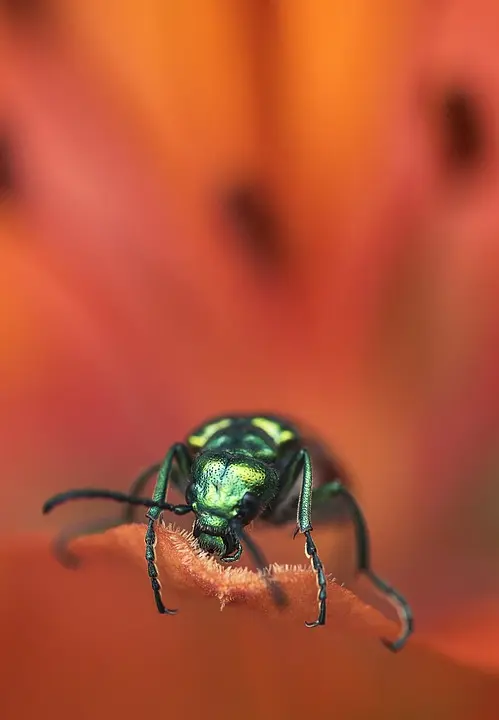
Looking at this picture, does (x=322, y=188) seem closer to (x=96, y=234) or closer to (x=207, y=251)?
(x=207, y=251)

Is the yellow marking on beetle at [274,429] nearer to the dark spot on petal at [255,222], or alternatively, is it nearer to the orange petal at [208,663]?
the dark spot on petal at [255,222]

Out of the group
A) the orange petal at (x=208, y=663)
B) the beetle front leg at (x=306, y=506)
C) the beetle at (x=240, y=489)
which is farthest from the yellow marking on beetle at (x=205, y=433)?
the orange petal at (x=208, y=663)

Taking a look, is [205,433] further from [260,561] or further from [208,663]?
[208,663]

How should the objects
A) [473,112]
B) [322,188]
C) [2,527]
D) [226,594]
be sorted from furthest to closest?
[322,188], [473,112], [2,527], [226,594]

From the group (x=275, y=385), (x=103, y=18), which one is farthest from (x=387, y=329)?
(x=103, y=18)

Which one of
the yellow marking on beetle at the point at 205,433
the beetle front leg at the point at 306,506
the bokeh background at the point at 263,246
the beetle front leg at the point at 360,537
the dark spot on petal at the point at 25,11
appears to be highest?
the dark spot on petal at the point at 25,11

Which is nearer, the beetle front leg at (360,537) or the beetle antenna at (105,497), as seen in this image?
the beetle antenna at (105,497)

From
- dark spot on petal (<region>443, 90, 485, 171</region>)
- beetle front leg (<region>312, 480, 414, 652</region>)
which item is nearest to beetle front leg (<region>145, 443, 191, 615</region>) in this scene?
beetle front leg (<region>312, 480, 414, 652</region>)
